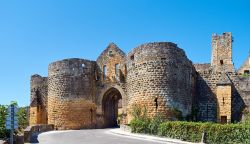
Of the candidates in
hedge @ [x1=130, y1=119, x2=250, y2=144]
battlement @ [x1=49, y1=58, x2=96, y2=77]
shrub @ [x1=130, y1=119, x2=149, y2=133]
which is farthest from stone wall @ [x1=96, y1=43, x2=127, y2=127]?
hedge @ [x1=130, y1=119, x2=250, y2=144]

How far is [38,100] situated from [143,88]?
1642 cm

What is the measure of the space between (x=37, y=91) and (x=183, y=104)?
1869cm

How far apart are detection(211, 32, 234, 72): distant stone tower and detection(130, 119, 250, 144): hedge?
1582 centimetres

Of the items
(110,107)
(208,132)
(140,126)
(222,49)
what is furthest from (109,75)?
(208,132)

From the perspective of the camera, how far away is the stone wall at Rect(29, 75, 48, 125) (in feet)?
141

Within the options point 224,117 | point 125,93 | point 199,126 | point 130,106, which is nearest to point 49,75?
point 125,93

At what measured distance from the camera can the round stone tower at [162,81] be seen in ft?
101

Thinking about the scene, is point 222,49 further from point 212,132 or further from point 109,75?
point 212,132

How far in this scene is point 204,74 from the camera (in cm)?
3522

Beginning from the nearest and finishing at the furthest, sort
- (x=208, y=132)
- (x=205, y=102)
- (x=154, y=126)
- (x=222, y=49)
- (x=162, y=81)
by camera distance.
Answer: (x=208, y=132)
(x=154, y=126)
(x=162, y=81)
(x=205, y=102)
(x=222, y=49)

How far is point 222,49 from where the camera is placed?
4050 cm

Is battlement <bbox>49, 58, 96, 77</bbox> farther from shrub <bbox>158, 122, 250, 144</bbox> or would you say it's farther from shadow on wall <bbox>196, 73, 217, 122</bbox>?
shrub <bbox>158, 122, 250, 144</bbox>

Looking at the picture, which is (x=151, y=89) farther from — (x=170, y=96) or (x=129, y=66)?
(x=129, y=66)

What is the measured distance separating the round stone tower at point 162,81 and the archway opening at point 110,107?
8458mm
